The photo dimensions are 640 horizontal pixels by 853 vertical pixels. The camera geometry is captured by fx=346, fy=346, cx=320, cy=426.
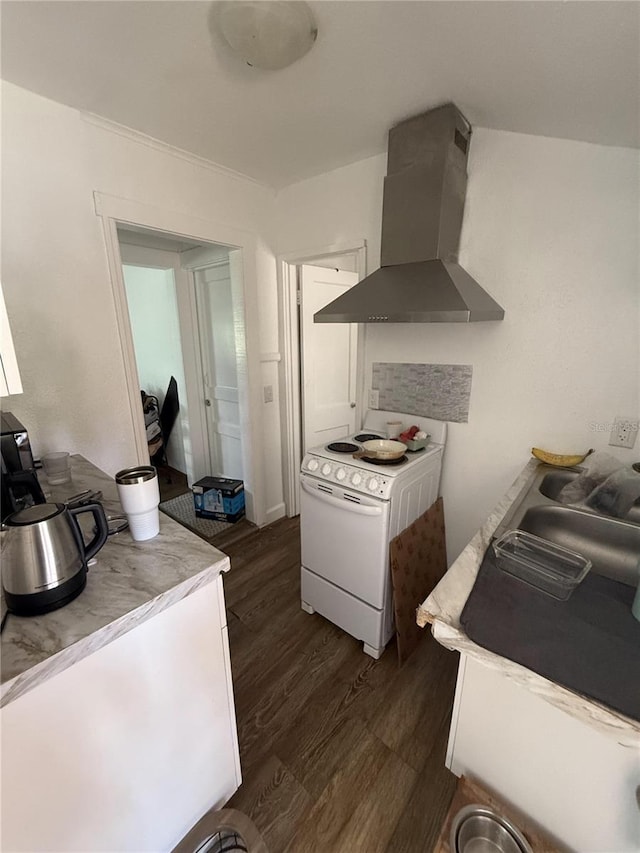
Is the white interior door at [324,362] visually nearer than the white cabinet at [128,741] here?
No

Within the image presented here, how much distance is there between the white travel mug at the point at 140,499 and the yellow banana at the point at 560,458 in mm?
1576

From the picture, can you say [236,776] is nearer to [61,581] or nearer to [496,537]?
[61,581]

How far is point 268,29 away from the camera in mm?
1001

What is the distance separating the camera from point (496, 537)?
1.04 metres

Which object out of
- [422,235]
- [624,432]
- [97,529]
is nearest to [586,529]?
[624,432]

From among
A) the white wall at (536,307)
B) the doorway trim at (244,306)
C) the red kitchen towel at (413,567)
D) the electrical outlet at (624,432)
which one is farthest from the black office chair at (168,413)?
the electrical outlet at (624,432)

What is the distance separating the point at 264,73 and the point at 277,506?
8.49ft

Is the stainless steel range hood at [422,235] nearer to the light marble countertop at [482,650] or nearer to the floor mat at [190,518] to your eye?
the light marble countertop at [482,650]

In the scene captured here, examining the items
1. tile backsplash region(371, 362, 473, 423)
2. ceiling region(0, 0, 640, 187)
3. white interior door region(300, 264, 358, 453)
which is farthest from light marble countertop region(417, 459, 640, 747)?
white interior door region(300, 264, 358, 453)

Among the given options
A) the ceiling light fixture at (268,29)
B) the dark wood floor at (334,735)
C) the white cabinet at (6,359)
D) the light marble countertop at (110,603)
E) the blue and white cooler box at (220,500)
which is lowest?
the dark wood floor at (334,735)

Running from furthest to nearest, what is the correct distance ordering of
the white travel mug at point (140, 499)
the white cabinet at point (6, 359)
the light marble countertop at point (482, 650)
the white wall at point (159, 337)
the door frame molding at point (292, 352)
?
the white wall at point (159, 337), the door frame molding at point (292, 352), the white travel mug at point (140, 499), the white cabinet at point (6, 359), the light marble countertop at point (482, 650)

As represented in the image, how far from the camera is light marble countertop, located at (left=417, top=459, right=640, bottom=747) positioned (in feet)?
1.93

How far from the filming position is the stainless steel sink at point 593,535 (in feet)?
3.42

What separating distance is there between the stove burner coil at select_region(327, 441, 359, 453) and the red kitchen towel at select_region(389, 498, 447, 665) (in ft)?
1.59
